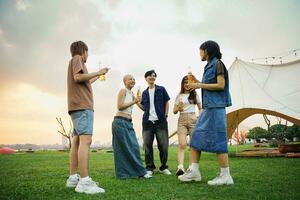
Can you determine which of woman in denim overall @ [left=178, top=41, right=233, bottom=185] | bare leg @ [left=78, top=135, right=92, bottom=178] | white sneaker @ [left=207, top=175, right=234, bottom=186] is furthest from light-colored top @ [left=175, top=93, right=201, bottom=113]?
bare leg @ [left=78, top=135, right=92, bottom=178]

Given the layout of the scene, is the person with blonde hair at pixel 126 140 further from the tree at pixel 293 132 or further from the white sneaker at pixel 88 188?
the tree at pixel 293 132

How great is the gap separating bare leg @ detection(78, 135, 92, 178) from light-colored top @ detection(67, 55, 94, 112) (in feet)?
1.16

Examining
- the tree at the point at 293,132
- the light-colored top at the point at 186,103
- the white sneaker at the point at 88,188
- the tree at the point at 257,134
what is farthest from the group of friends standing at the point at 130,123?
the tree at the point at 257,134

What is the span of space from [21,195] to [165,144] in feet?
9.80

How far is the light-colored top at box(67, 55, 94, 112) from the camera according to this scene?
3.80 metres

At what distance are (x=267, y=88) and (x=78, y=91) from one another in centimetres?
959

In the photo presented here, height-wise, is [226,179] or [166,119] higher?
[166,119]

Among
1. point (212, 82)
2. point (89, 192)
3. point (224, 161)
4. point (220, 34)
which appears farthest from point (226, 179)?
point (220, 34)

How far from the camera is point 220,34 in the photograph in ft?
28.2

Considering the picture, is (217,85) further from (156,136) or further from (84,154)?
(156,136)

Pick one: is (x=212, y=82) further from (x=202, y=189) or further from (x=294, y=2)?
(x=294, y=2)

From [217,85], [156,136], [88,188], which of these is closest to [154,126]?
[156,136]

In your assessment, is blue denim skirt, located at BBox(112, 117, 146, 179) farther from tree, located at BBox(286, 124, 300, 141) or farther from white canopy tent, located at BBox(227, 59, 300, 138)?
tree, located at BBox(286, 124, 300, 141)

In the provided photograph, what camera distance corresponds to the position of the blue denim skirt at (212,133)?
158 inches
